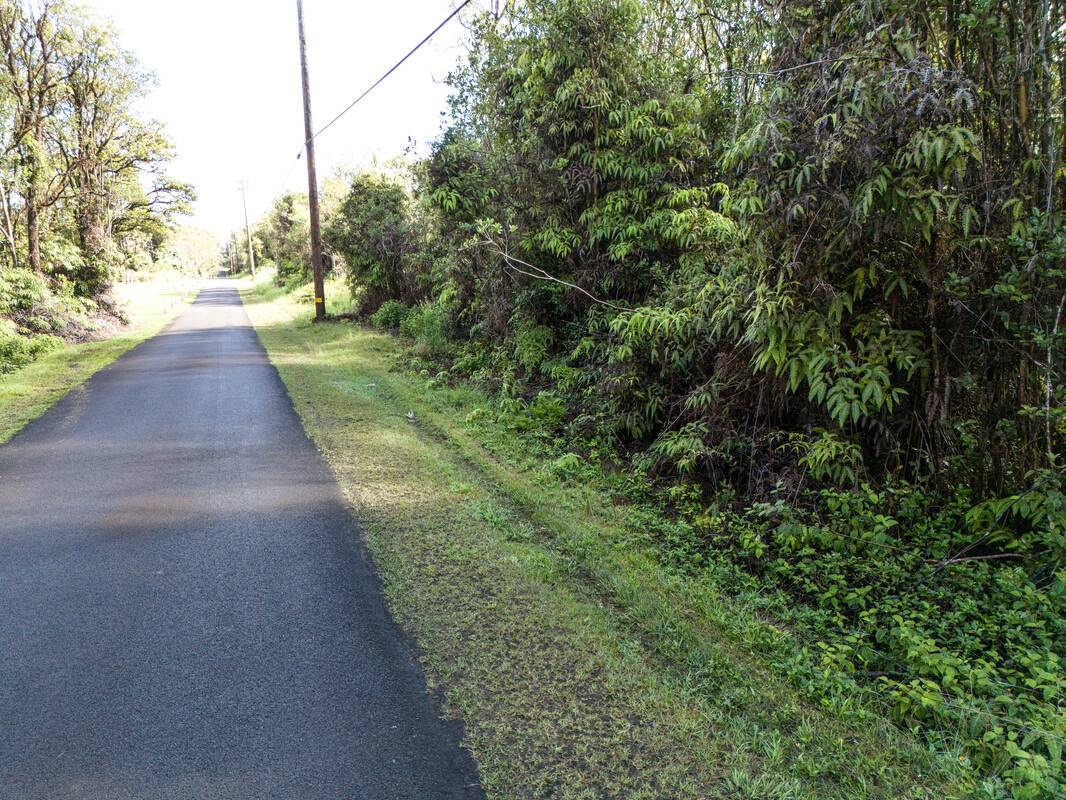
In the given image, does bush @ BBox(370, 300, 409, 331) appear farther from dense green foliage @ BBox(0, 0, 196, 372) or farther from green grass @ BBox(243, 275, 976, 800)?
green grass @ BBox(243, 275, 976, 800)

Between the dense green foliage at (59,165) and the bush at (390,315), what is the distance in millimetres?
7546

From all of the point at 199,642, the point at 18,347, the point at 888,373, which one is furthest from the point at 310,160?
the point at 888,373

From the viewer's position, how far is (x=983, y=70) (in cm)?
427

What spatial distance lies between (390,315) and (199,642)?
14418 mm

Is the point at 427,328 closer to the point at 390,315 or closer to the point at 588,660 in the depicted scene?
the point at 390,315

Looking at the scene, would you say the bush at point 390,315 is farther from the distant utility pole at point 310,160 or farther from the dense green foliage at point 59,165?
the dense green foliage at point 59,165

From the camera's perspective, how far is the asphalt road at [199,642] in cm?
271

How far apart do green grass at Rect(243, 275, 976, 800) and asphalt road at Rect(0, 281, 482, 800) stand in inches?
9.0

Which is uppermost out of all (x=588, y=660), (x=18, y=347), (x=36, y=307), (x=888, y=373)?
(x=36, y=307)

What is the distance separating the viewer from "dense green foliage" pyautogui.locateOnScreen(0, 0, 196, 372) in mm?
16703

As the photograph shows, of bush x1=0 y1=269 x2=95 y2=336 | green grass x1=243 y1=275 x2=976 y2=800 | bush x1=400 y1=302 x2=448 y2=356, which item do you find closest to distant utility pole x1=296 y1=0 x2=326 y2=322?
bush x1=400 y1=302 x2=448 y2=356

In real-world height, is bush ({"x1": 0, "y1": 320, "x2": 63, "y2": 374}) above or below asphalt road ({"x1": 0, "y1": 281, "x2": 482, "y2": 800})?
above

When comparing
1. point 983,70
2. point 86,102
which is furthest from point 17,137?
point 983,70

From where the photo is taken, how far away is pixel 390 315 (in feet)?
57.2
